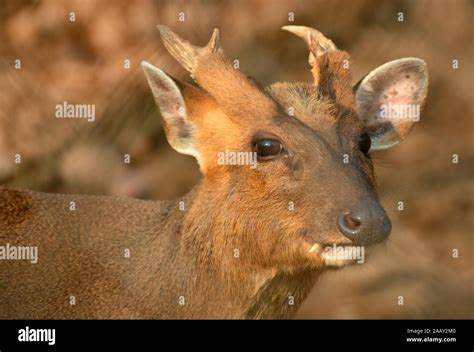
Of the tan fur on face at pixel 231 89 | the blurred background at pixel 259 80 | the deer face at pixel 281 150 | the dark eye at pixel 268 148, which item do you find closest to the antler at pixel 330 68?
the deer face at pixel 281 150

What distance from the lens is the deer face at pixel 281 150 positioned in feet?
24.1

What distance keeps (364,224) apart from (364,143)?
3.25 feet

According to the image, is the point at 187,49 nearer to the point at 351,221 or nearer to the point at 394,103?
the point at 394,103

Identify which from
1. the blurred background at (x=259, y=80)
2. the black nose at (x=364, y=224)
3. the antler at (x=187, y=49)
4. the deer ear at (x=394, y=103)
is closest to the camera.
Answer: the black nose at (x=364, y=224)

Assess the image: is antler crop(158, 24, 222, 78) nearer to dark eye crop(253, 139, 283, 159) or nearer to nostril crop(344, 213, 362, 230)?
dark eye crop(253, 139, 283, 159)

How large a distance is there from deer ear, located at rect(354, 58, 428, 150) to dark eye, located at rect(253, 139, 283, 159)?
42.8 inches

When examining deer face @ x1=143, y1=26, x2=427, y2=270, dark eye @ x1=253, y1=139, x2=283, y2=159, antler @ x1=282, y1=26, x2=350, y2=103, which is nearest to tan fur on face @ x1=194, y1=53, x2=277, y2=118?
deer face @ x1=143, y1=26, x2=427, y2=270

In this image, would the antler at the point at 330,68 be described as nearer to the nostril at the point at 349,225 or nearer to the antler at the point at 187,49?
the antler at the point at 187,49

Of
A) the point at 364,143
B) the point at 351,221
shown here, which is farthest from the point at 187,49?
the point at 351,221

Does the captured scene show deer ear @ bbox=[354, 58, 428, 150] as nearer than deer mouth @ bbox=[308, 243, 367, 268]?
No

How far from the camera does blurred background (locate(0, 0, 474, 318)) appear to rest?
41.8 feet

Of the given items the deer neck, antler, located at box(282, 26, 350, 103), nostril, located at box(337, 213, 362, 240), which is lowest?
the deer neck

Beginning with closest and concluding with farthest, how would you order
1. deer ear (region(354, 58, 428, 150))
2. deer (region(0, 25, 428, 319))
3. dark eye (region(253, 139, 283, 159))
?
deer (region(0, 25, 428, 319)) < dark eye (region(253, 139, 283, 159)) < deer ear (region(354, 58, 428, 150))

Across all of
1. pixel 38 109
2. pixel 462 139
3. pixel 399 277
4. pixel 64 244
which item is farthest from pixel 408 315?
pixel 64 244
